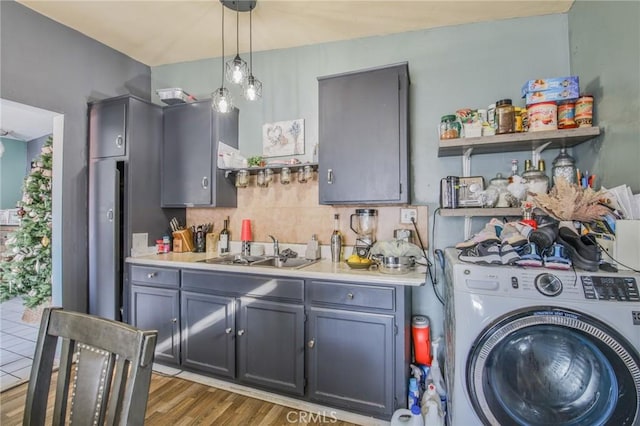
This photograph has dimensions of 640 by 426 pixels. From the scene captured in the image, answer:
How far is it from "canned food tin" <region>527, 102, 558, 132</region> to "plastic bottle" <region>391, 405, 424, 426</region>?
1.77 m

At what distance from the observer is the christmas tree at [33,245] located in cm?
335

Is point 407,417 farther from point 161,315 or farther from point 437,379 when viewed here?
point 161,315

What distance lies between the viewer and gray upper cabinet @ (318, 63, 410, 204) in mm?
2014

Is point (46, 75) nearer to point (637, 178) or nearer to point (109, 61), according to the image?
point (109, 61)

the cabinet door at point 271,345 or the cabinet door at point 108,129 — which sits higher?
the cabinet door at point 108,129

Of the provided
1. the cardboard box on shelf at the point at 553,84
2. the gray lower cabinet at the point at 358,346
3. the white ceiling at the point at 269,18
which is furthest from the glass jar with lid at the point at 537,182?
the white ceiling at the point at 269,18

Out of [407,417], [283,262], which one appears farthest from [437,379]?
[283,262]

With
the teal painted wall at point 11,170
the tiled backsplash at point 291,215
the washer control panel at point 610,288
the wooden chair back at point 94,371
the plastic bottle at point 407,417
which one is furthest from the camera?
Result: the teal painted wall at point 11,170

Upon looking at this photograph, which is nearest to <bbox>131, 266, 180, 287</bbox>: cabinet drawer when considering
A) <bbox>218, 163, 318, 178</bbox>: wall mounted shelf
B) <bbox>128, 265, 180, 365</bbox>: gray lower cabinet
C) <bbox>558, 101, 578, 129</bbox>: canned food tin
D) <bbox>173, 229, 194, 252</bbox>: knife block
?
<bbox>128, 265, 180, 365</bbox>: gray lower cabinet

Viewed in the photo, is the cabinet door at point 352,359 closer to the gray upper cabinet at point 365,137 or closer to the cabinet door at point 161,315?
the gray upper cabinet at point 365,137

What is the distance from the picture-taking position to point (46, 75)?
2299 mm

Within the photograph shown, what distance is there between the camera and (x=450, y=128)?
6.41 ft

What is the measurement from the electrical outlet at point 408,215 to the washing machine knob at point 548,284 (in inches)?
41.5

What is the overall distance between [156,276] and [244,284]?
811 mm
